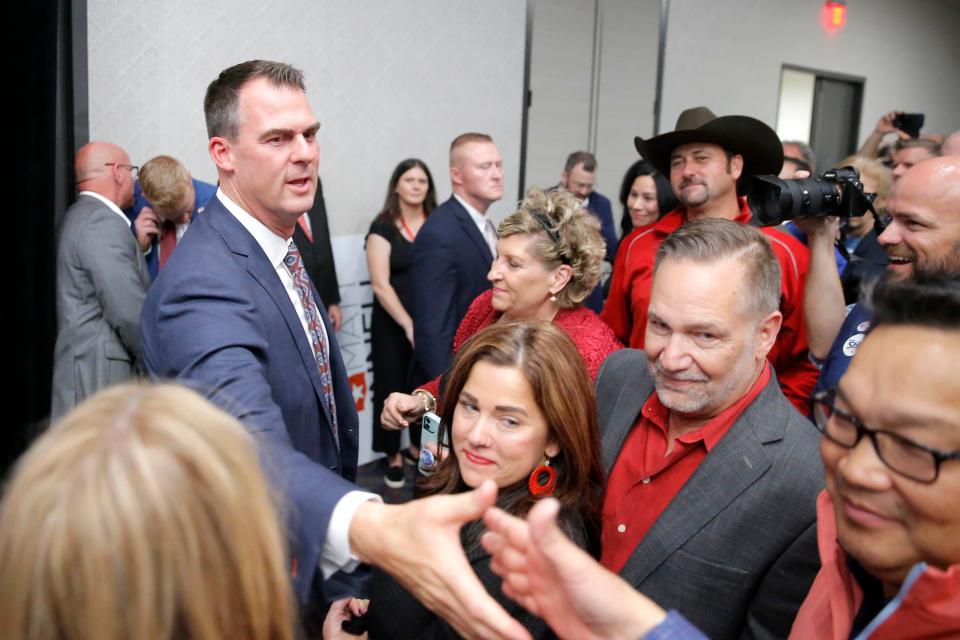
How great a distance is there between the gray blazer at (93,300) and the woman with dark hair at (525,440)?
1755 millimetres

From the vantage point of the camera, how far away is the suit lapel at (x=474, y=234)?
3.12m

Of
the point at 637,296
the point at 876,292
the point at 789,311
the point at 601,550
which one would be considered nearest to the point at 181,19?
the point at 637,296

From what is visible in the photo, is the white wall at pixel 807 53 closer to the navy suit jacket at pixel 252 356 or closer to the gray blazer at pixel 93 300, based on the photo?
the gray blazer at pixel 93 300

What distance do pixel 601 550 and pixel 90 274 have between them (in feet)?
7.02

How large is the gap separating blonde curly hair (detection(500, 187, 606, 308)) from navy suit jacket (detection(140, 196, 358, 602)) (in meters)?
0.87

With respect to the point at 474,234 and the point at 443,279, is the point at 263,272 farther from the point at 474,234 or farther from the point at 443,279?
the point at 474,234

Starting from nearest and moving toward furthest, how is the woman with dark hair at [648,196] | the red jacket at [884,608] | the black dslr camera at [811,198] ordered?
the red jacket at [884,608]
the black dslr camera at [811,198]
the woman with dark hair at [648,196]

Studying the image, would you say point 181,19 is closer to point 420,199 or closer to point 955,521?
point 420,199

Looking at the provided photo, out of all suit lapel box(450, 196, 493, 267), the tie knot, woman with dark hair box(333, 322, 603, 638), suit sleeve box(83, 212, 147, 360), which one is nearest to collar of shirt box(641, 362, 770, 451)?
woman with dark hair box(333, 322, 603, 638)

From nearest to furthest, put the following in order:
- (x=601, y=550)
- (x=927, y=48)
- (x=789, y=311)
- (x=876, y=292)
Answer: (x=876, y=292) < (x=601, y=550) < (x=789, y=311) < (x=927, y=48)

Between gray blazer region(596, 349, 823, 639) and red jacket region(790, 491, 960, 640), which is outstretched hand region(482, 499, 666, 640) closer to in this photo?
red jacket region(790, 491, 960, 640)

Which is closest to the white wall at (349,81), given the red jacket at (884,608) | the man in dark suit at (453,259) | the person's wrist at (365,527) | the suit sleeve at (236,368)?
the man in dark suit at (453,259)

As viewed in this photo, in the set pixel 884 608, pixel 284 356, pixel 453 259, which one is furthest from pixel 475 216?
pixel 884 608

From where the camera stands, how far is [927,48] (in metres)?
8.34
